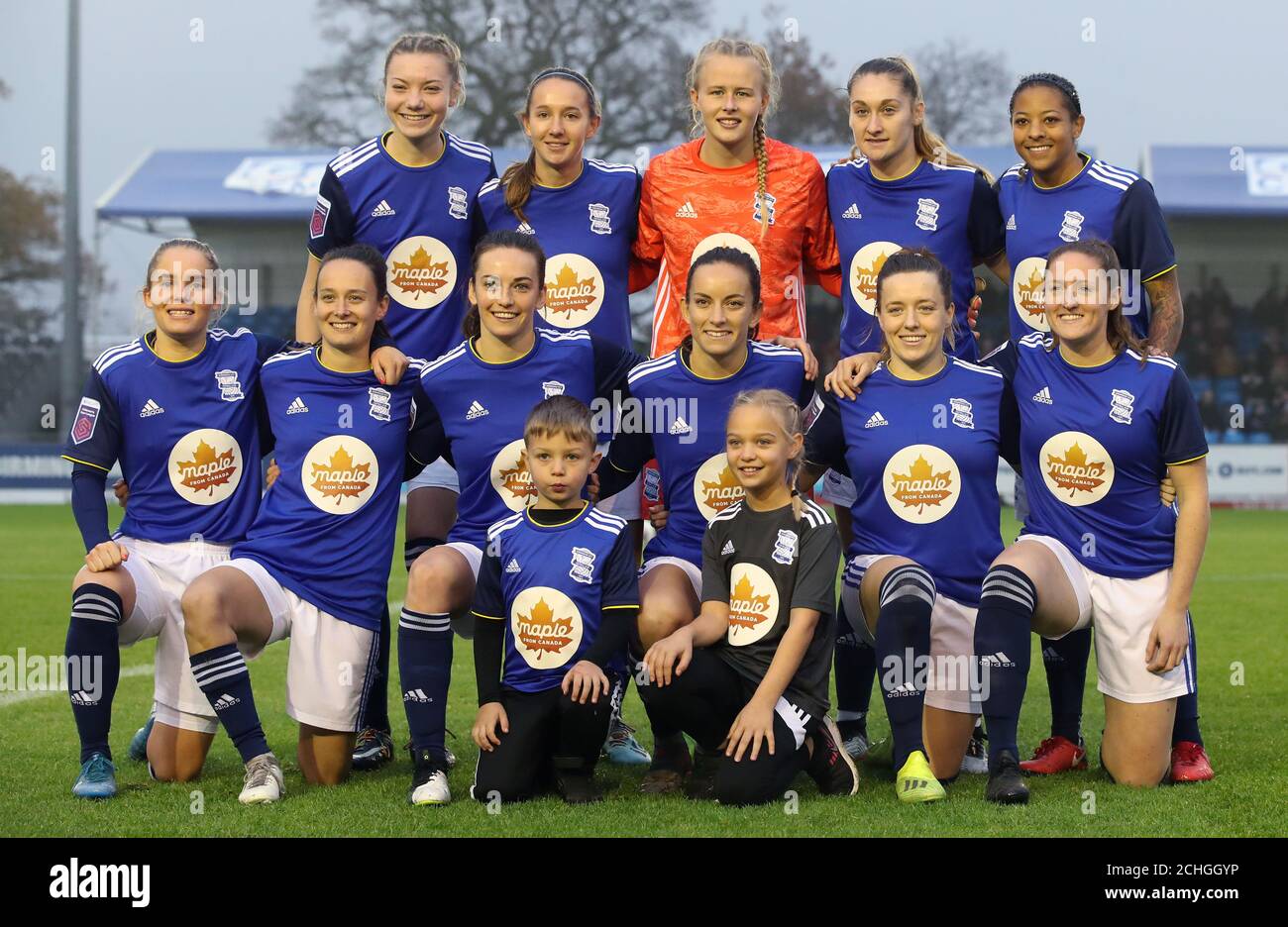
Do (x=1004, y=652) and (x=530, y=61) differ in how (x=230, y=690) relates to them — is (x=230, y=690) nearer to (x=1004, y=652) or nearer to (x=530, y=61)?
(x=1004, y=652)

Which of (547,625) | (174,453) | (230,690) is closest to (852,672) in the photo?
(547,625)

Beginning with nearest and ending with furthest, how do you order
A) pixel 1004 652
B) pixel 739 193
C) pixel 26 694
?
pixel 1004 652
pixel 739 193
pixel 26 694

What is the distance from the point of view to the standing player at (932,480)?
3.94 m

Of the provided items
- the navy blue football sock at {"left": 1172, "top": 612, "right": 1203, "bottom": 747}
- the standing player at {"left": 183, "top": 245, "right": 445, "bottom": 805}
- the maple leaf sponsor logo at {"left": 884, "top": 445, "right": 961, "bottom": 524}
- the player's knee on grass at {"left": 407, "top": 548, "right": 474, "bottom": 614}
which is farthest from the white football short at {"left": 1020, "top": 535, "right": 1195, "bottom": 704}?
the standing player at {"left": 183, "top": 245, "right": 445, "bottom": 805}

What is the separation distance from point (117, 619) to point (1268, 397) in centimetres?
2065

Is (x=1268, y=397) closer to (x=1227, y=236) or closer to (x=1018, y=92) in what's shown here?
(x=1227, y=236)

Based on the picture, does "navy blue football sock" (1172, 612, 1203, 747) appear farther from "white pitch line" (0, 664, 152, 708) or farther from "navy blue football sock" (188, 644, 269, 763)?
"white pitch line" (0, 664, 152, 708)

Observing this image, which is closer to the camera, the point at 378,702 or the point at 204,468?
the point at 204,468

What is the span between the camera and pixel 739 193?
444cm

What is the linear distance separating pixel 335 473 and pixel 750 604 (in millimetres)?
1232

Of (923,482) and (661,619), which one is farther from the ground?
(923,482)

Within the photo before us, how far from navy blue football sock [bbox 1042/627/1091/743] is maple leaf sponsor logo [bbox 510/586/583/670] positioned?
1.44 m

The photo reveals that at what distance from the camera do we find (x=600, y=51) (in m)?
26.5
